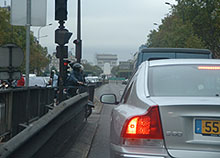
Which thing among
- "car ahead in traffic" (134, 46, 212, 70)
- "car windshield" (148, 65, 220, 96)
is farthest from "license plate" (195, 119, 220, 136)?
"car ahead in traffic" (134, 46, 212, 70)

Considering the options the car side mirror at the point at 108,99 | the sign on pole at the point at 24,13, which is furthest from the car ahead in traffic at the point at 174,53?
the car side mirror at the point at 108,99

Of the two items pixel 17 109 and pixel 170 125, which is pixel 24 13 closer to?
pixel 17 109

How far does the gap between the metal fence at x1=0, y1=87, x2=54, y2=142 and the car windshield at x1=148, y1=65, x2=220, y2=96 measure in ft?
11.3

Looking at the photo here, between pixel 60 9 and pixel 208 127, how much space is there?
7.85 m

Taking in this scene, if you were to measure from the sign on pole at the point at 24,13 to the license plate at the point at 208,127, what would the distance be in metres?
7.46

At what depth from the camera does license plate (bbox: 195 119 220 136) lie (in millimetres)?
3935

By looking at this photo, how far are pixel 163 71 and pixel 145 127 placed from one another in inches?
41.8

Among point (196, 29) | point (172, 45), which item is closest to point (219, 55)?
point (196, 29)

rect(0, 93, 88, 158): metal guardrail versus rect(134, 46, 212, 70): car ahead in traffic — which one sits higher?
rect(134, 46, 212, 70): car ahead in traffic

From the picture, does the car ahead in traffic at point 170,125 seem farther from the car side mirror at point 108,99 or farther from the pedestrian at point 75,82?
the pedestrian at point 75,82

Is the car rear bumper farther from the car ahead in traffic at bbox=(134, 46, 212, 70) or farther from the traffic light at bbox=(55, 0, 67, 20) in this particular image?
the car ahead in traffic at bbox=(134, 46, 212, 70)

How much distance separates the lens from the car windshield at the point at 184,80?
4578 millimetres

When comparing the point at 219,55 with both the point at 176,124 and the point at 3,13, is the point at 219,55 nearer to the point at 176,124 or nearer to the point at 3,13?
the point at 3,13

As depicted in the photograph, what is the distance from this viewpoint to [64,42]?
11.3 m
